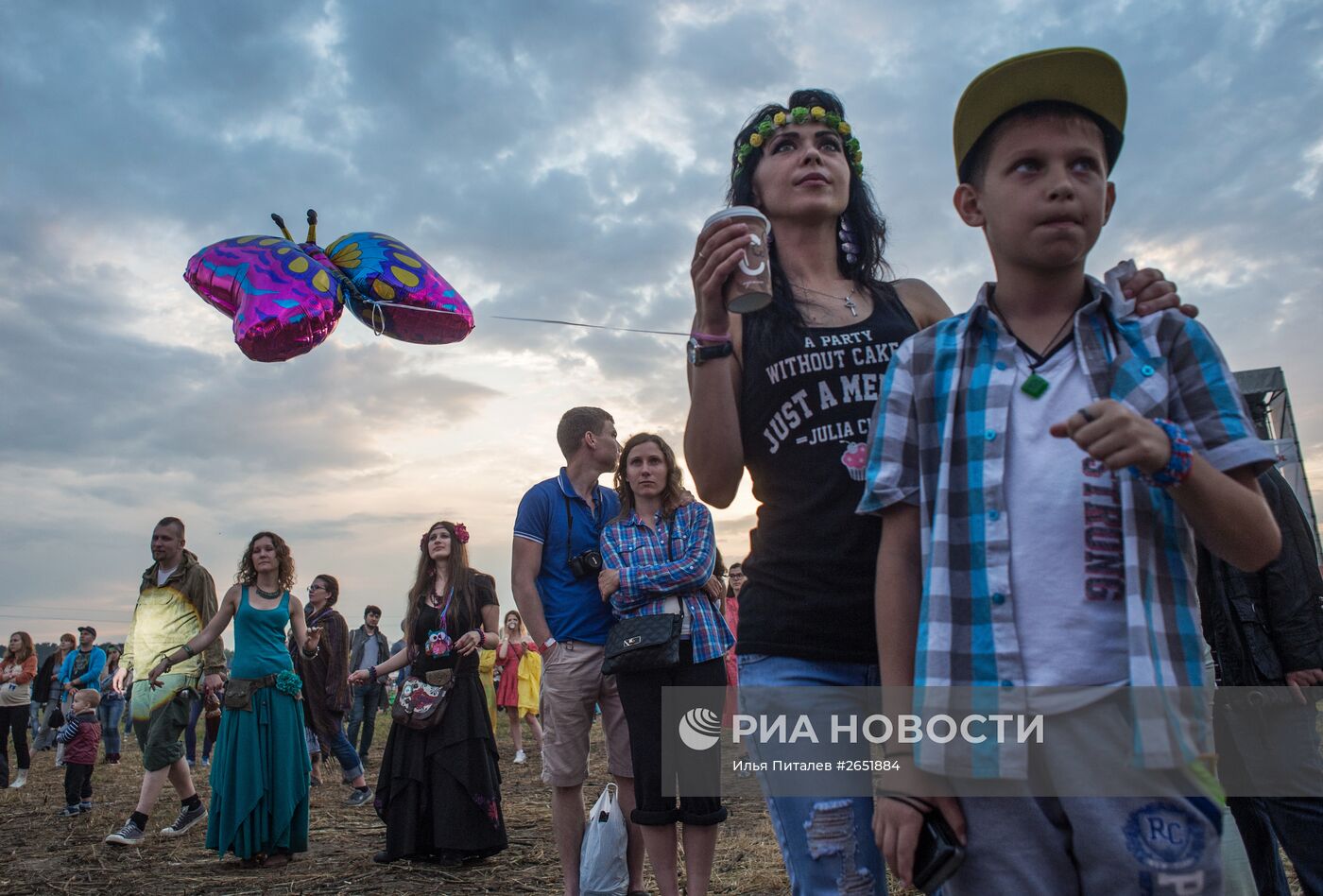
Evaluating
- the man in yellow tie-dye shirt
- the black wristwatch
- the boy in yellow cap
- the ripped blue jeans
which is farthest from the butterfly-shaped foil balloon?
the man in yellow tie-dye shirt

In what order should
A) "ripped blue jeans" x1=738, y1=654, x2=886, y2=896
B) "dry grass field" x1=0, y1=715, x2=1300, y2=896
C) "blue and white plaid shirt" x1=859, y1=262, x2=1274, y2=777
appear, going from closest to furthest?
"blue and white plaid shirt" x1=859, y1=262, x2=1274, y2=777 < "ripped blue jeans" x1=738, y1=654, x2=886, y2=896 < "dry grass field" x1=0, y1=715, x2=1300, y2=896

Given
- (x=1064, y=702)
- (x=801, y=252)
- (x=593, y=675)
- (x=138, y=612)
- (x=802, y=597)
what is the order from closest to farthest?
(x=1064, y=702) < (x=802, y=597) < (x=801, y=252) < (x=593, y=675) < (x=138, y=612)

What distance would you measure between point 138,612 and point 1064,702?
732cm

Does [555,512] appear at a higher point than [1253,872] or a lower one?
higher

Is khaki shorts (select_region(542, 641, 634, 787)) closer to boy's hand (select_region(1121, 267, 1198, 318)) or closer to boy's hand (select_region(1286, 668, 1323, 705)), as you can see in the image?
boy's hand (select_region(1286, 668, 1323, 705))

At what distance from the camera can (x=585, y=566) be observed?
14.7 ft

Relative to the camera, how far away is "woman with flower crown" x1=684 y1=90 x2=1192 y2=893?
1.83 meters

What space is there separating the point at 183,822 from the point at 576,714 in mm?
4493

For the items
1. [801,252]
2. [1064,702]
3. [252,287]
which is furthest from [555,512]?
→ [1064,702]

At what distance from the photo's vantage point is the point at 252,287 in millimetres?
3488

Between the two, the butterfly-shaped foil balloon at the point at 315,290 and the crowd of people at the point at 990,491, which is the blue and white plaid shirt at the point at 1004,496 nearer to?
the crowd of people at the point at 990,491

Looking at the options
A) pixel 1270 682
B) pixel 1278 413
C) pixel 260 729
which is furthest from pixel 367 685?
pixel 1278 413

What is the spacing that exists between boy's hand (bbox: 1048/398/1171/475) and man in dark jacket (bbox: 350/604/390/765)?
37.1 feet

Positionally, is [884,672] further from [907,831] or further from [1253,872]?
[1253,872]
